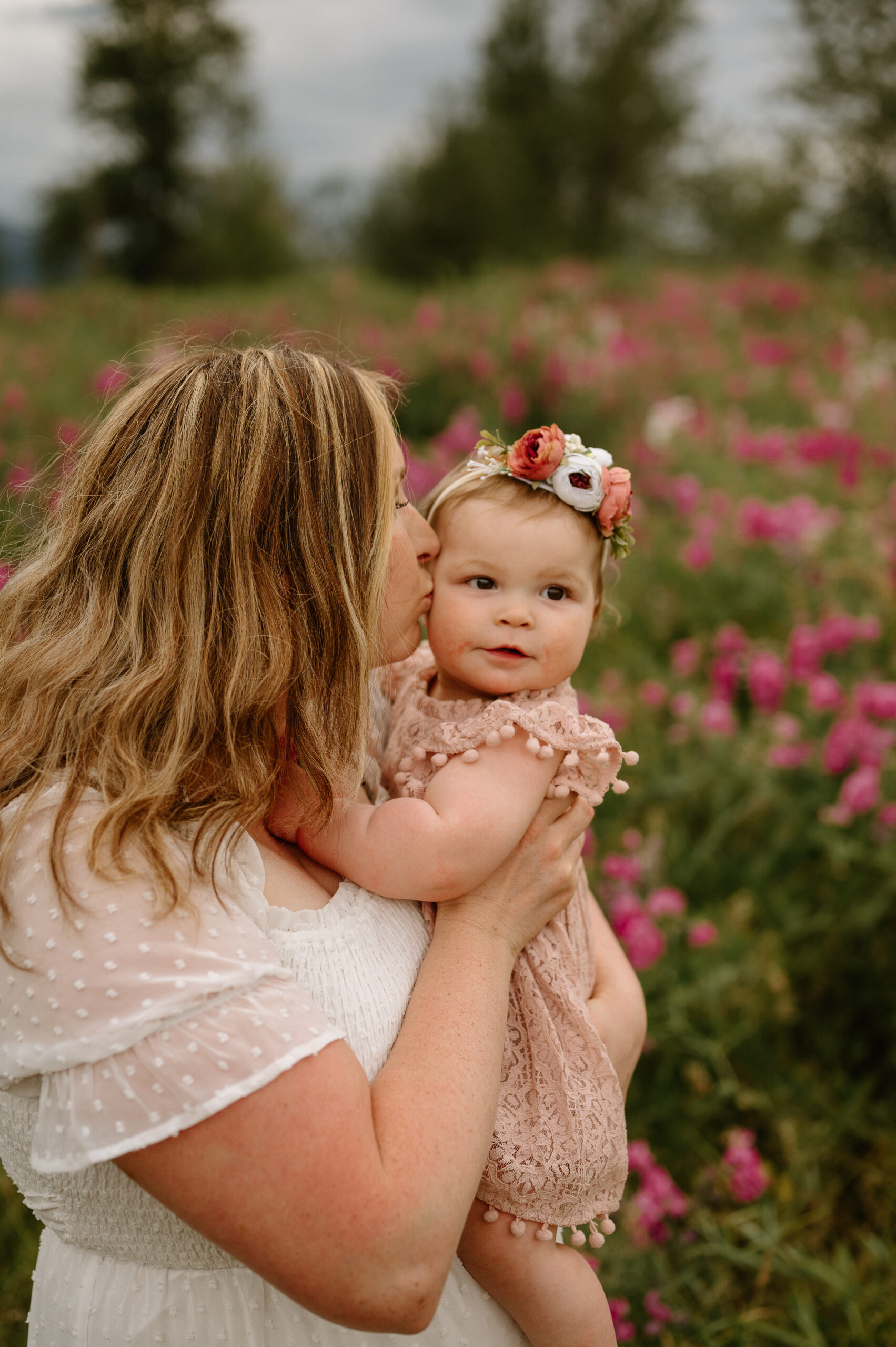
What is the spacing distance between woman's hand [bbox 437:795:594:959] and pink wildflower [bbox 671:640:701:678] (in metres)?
2.10

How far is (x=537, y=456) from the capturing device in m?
1.48

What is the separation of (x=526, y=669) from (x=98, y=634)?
614mm

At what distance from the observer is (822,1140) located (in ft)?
8.04

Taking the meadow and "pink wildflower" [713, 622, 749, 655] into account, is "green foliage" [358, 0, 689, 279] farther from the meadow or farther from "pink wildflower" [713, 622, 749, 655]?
"pink wildflower" [713, 622, 749, 655]

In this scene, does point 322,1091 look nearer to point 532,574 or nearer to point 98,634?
point 98,634

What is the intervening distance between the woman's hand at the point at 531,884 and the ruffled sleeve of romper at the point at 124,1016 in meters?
0.33

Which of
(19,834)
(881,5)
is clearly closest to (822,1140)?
(19,834)

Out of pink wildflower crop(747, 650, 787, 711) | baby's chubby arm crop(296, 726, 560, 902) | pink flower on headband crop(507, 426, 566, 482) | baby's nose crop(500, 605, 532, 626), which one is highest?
pink flower on headband crop(507, 426, 566, 482)

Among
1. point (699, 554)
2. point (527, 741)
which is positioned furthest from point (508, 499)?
point (699, 554)

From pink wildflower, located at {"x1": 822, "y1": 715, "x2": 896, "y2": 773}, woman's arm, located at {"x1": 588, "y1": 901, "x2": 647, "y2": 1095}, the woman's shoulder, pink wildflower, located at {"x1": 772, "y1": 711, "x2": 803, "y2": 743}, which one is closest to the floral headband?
woman's arm, located at {"x1": 588, "y1": 901, "x2": 647, "y2": 1095}

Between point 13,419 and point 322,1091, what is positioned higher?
point 322,1091

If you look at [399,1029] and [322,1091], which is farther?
[399,1029]

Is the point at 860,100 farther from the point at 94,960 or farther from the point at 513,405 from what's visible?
the point at 94,960

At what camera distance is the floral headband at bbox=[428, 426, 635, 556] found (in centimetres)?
148
